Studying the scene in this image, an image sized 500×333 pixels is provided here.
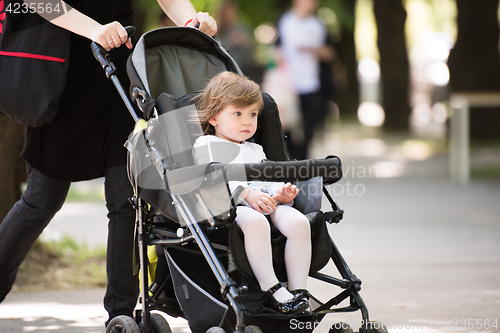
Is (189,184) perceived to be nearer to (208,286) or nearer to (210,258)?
(210,258)

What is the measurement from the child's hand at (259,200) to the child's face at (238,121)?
13.5 inches

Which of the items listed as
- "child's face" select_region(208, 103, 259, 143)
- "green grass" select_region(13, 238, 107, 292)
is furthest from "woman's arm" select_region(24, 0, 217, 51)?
"green grass" select_region(13, 238, 107, 292)

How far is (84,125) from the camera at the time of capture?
3688mm

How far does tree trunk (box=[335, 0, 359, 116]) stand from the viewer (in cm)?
2347

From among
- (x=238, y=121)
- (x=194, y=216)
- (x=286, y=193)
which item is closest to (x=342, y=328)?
(x=286, y=193)

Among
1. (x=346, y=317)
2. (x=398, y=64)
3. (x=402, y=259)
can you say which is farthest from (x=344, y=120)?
(x=346, y=317)

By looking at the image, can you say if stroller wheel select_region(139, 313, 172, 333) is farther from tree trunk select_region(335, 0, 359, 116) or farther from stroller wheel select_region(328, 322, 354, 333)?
tree trunk select_region(335, 0, 359, 116)

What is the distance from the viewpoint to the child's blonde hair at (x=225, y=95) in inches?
128

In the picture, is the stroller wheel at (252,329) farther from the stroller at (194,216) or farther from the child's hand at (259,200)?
the child's hand at (259,200)

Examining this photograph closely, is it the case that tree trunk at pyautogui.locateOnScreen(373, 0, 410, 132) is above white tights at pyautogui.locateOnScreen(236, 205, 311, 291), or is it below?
above

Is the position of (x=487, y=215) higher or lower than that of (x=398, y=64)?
lower

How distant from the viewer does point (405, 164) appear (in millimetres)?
11664

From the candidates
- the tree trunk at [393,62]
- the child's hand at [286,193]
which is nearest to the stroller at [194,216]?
the child's hand at [286,193]

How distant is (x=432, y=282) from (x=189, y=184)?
2681 millimetres
